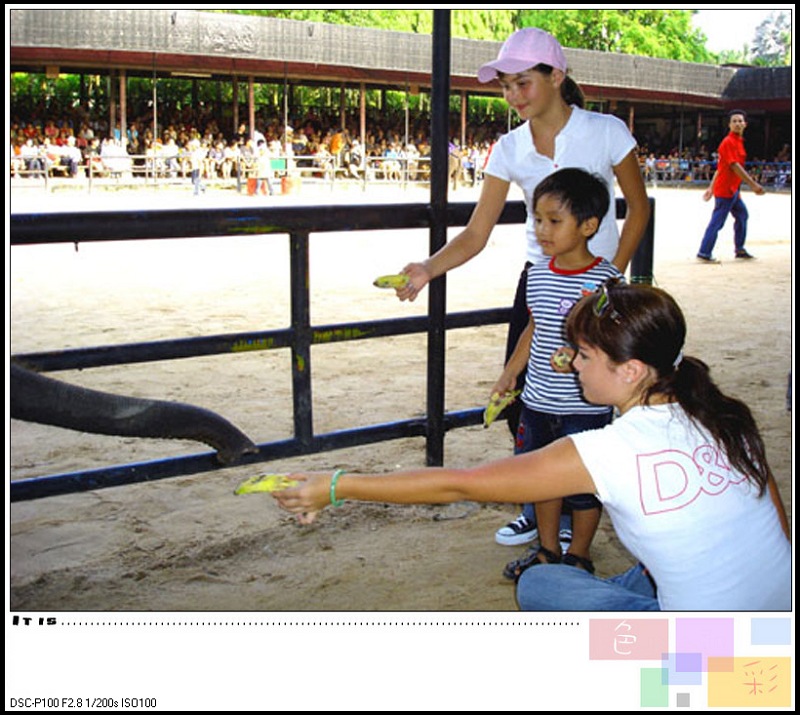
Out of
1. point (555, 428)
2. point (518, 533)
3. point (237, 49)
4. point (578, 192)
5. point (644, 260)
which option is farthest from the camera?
point (237, 49)

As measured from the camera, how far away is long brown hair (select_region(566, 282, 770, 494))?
6.05 feet

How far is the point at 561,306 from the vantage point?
2.91 meters

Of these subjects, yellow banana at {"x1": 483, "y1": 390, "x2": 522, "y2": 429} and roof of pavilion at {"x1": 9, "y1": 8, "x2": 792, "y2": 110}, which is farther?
roof of pavilion at {"x1": 9, "y1": 8, "x2": 792, "y2": 110}

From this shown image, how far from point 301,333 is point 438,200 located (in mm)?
733

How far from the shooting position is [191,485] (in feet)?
12.9

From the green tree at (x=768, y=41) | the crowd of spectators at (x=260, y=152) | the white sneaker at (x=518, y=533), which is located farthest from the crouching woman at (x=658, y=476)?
the green tree at (x=768, y=41)

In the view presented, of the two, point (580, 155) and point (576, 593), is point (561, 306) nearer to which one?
point (580, 155)

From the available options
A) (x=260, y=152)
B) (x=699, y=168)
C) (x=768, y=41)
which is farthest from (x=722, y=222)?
(x=768, y=41)

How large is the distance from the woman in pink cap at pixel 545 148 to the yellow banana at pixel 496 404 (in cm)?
11

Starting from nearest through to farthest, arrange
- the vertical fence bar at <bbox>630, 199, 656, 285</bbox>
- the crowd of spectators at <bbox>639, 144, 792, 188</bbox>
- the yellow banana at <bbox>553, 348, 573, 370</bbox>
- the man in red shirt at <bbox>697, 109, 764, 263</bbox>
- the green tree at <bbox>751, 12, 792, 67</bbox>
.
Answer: the yellow banana at <bbox>553, 348, 573, 370</bbox> → the vertical fence bar at <bbox>630, 199, 656, 285</bbox> → the man in red shirt at <bbox>697, 109, 764, 263</bbox> → the crowd of spectators at <bbox>639, 144, 792, 188</bbox> → the green tree at <bbox>751, 12, 792, 67</bbox>

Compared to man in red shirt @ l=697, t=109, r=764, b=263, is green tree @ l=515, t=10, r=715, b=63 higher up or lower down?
higher up

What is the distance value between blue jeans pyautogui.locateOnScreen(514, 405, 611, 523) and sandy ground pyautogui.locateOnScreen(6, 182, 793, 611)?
1.08 feet

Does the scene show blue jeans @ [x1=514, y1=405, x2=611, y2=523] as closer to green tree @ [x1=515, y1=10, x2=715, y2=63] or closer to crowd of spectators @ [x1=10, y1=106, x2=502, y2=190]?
crowd of spectators @ [x1=10, y1=106, x2=502, y2=190]

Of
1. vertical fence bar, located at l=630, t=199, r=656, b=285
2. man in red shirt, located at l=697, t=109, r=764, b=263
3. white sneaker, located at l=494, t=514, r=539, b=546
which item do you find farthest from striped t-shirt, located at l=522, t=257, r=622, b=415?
man in red shirt, located at l=697, t=109, r=764, b=263
